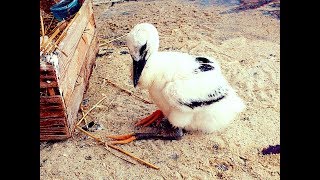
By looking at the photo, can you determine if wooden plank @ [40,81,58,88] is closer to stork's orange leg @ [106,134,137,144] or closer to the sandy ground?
the sandy ground

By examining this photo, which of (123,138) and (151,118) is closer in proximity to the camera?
(123,138)

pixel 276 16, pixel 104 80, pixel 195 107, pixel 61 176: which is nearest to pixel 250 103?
pixel 195 107

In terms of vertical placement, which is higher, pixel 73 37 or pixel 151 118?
pixel 73 37

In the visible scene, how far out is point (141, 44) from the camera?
3145 mm

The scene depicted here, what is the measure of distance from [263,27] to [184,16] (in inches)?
54.8

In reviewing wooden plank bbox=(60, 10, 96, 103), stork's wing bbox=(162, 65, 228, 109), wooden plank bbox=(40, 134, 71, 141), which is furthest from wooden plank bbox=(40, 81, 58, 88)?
stork's wing bbox=(162, 65, 228, 109)

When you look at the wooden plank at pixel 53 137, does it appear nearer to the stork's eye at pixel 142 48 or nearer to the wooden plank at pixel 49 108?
the wooden plank at pixel 49 108

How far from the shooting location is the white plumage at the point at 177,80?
3168 mm

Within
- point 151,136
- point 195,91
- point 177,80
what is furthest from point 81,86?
point 195,91

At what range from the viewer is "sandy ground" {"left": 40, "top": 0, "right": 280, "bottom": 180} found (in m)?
3.24

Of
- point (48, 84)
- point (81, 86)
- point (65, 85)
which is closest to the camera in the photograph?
point (48, 84)

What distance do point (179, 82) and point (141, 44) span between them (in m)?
0.46

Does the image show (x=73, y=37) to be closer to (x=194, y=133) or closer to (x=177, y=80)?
(x=177, y=80)

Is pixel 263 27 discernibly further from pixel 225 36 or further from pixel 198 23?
pixel 198 23
